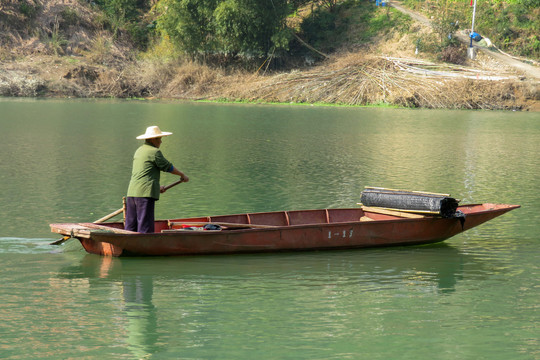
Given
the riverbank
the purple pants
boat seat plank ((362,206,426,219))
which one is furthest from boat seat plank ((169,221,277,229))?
the riverbank

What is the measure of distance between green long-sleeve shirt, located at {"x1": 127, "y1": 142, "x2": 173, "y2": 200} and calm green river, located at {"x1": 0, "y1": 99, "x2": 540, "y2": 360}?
1.00 meters

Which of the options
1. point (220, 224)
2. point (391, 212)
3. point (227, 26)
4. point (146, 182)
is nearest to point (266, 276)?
point (220, 224)

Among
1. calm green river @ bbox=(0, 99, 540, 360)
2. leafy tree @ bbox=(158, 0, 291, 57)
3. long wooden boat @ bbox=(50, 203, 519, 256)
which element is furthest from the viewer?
leafy tree @ bbox=(158, 0, 291, 57)

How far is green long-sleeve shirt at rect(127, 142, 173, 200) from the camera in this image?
426 inches

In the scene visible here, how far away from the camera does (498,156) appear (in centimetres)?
2306

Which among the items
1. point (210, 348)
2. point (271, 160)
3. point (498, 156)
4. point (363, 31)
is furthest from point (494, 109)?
point (210, 348)

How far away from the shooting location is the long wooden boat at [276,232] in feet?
35.2

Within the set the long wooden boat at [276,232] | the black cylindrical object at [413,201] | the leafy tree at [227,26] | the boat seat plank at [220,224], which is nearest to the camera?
the long wooden boat at [276,232]

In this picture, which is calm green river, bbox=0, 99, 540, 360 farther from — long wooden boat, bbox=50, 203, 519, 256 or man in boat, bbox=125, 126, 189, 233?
man in boat, bbox=125, 126, 189, 233

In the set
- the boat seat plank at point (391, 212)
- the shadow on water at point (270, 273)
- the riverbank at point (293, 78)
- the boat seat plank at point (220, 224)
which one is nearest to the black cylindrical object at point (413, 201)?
the boat seat plank at point (391, 212)

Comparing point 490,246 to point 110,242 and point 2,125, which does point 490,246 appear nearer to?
point 110,242

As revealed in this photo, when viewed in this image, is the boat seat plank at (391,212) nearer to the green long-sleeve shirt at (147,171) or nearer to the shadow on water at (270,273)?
the shadow on water at (270,273)

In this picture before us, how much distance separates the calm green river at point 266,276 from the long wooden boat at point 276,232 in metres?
0.19

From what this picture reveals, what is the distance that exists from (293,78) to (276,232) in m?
36.0
